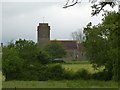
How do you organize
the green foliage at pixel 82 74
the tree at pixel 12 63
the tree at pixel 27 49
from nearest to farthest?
the tree at pixel 12 63 → the green foliage at pixel 82 74 → the tree at pixel 27 49

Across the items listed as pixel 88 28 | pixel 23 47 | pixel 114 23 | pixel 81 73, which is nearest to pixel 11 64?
pixel 23 47

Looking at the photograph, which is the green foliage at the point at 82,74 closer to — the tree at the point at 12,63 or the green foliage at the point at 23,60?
the green foliage at the point at 23,60

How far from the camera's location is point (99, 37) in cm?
4372

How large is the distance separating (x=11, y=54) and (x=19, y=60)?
73.8 inches

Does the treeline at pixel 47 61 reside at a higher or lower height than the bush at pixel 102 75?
higher

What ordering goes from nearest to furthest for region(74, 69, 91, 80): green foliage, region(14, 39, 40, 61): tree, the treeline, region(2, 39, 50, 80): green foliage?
1. region(2, 39, 50, 80): green foliage
2. the treeline
3. region(74, 69, 91, 80): green foliage
4. region(14, 39, 40, 61): tree

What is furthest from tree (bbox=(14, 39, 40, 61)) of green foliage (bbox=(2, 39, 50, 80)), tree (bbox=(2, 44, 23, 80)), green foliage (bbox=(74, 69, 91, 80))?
green foliage (bbox=(74, 69, 91, 80))

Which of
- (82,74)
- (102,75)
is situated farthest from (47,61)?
(102,75)

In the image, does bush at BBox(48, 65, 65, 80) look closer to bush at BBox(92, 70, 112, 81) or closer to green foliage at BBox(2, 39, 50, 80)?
green foliage at BBox(2, 39, 50, 80)

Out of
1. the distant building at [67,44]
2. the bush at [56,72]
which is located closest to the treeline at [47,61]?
the bush at [56,72]

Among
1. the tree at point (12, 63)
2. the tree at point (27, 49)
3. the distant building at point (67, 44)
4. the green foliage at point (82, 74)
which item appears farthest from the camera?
the distant building at point (67, 44)

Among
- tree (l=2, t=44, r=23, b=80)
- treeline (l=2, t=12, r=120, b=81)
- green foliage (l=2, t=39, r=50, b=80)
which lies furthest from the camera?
treeline (l=2, t=12, r=120, b=81)

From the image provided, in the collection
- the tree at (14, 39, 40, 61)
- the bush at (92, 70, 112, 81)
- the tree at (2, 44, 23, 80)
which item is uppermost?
the tree at (14, 39, 40, 61)

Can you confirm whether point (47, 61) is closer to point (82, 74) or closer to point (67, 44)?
point (82, 74)
